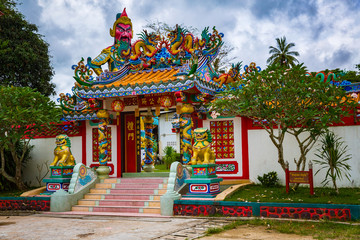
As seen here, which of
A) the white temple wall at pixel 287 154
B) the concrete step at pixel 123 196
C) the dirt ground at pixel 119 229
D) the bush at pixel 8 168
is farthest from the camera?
the bush at pixel 8 168

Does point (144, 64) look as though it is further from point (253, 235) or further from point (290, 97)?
point (253, 235)

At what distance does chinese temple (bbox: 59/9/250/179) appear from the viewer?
11.1 metres

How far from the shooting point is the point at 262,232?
6840 mm

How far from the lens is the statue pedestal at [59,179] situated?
11.0m

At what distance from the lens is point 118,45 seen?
1246cm

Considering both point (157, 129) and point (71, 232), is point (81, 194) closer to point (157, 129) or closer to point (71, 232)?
point (71, 232)

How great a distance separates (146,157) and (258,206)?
577cm

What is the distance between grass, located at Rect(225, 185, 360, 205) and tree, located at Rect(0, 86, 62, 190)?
5.95m

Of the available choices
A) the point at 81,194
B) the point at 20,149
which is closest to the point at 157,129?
the point at 20,149

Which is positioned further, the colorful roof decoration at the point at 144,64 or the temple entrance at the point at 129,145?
the temple entrance at the point at 129,145

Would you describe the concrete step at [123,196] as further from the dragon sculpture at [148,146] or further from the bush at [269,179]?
the bush at [269,179]

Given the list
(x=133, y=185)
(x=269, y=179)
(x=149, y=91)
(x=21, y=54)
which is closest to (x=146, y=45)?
(x=149, y=91)

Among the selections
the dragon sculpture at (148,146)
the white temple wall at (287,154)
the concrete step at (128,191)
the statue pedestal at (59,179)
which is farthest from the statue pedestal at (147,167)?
the white temple wall at (287,154)

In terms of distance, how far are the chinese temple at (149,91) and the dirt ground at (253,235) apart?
→ 4042 mm
